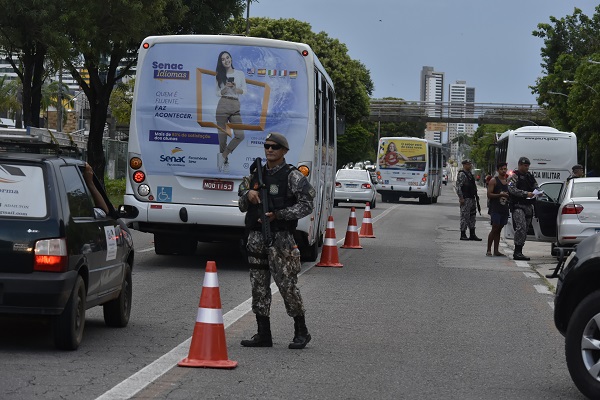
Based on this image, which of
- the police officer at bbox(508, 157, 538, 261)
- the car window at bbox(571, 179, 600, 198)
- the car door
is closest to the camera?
the car window at bbox(571, 179, 600, 198)

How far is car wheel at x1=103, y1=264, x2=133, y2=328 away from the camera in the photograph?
1025 cm

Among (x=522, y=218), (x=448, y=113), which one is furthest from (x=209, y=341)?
(x=448, y=113)

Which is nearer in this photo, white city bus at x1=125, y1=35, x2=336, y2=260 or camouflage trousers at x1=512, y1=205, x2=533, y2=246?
white city bus at x1=125, y1=35, x2=336, y2=260

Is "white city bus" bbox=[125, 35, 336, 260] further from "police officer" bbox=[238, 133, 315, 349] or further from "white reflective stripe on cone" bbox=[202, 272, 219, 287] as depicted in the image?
"white reflective stripe on cone" bbox=[202, 272, 219, 287]

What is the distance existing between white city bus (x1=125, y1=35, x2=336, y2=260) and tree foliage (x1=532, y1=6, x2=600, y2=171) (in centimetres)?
4756

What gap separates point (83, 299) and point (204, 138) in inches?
292

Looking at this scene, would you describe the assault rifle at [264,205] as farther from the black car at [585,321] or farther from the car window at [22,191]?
the black car at [585,321]

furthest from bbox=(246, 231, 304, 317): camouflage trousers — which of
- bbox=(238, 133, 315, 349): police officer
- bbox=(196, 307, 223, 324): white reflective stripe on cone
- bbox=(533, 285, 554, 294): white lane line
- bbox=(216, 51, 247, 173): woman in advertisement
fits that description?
bbox=(216, 51, 247, 173): woman in advertisement

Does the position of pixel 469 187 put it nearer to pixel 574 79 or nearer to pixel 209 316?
pixel 209 316

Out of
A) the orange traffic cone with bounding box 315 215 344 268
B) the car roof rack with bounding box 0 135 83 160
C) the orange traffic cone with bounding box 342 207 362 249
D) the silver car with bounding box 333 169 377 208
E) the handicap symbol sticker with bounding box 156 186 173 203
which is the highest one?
the car roof rack with bounding box 0 135 83 160

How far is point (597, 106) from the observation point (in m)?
61.8

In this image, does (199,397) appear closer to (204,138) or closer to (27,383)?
(27,383)

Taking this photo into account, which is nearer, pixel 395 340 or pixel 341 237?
pixel 395 340

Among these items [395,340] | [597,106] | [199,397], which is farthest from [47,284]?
[597,106]
